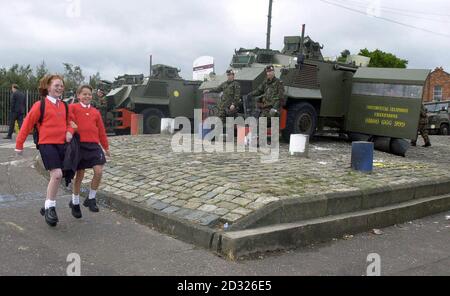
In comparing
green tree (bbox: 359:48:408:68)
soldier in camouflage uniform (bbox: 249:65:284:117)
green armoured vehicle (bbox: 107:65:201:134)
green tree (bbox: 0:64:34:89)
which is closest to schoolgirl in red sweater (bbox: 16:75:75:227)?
soldier in camouflage uniform (bbox: 249:65:284:117)

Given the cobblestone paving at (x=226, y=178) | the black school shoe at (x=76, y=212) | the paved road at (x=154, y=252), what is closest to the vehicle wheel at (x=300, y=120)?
the cobblestone paving at (x=226, y=178)

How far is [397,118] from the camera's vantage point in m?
11.3

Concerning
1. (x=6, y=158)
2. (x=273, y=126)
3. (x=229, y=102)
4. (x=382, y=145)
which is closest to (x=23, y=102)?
(x=6, y=158)

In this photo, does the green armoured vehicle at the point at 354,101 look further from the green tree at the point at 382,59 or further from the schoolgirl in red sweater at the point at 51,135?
the green tree at the point at 382,59

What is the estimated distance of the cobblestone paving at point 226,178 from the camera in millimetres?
5625

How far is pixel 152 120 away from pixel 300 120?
21.7 ft

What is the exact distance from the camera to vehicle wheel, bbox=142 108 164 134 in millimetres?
16328

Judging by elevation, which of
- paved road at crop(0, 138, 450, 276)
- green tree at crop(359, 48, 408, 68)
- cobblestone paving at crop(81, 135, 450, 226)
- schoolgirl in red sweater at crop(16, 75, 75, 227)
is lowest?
paved road at crop(0, 138, 450, 276)

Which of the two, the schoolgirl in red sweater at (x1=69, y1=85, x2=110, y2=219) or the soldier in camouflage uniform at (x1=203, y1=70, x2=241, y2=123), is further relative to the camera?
the soldier in camouflage uniform at (x1=203, y1=70, x2=241, y2=123)

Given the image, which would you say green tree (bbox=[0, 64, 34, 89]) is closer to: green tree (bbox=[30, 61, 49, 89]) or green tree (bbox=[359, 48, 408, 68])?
green tree (bbox=[30, 61, 49, 89])

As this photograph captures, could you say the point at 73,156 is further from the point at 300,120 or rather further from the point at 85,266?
the point at 300,120

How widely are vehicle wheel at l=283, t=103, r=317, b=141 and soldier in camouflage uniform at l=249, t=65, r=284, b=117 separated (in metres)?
0.71

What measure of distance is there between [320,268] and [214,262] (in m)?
0.97

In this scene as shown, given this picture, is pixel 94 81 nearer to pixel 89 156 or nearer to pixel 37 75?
pixel 37 75
